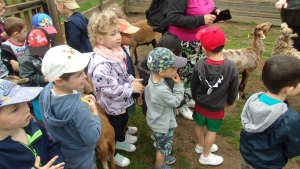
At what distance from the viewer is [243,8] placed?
31.0 feet

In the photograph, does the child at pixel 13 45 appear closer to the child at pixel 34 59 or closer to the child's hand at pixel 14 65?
the child's hand at pixel 14 65

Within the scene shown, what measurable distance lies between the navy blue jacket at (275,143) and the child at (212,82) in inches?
24.5

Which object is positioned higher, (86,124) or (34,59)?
(34,59)

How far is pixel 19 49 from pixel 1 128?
2367 mm

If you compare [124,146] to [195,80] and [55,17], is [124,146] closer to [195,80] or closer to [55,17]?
[195,80]

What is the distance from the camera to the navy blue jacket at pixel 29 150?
157 centimetres

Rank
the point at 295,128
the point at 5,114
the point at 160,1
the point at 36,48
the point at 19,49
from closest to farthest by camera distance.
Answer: the point at 5,114
the point at 295,128
the point at 36,48
the point at 19,49
the point at 160,1

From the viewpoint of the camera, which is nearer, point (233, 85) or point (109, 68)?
point (109, 68)

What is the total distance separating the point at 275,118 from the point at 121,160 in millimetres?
2133

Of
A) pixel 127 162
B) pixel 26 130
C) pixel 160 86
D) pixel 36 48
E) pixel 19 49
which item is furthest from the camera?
pixel 19 49

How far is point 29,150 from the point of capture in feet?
5.51

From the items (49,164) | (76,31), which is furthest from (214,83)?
(76,31)

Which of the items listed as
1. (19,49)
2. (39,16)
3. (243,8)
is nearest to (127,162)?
(19,49)

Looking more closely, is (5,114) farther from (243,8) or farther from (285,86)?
(243,8)
